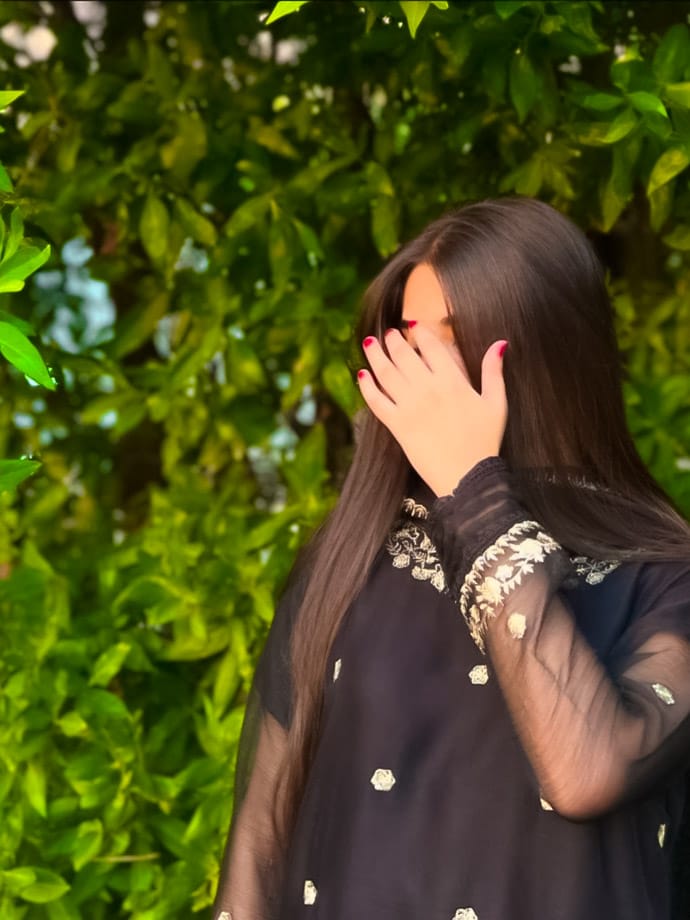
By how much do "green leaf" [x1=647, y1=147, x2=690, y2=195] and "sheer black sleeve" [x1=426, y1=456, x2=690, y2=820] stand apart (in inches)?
26.0

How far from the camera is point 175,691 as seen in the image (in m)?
3.03

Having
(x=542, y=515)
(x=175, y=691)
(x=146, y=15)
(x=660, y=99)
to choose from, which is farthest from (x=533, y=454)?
(x=146, y=15)

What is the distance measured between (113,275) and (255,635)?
0.89m

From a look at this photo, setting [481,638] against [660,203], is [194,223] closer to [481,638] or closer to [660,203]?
[660,203]

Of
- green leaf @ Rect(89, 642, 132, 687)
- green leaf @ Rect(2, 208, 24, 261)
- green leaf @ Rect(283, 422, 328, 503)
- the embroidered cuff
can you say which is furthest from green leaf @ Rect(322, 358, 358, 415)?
green leaf @ Rect(2, 208, 24, 261)

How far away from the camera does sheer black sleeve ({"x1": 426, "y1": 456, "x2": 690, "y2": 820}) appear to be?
1.67m

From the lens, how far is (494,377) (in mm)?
1851

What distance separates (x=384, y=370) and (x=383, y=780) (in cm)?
52

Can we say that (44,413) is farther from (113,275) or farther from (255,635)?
(255,635)

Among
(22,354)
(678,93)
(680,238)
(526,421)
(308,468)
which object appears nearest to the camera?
(22,354)

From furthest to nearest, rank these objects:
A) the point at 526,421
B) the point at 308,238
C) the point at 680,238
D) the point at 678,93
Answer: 1. the point at 308,238
2. the point at 680,238
3. the point at 678,93
4. the point at 526,421

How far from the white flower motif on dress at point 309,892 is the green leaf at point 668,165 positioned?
111 centimetres

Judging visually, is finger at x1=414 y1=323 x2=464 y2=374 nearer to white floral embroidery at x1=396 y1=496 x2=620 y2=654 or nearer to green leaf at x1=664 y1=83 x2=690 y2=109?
white floral embroidery at x1=396 y1=496 x2=620 y2=654

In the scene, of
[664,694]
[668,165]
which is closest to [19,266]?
[664,694]
